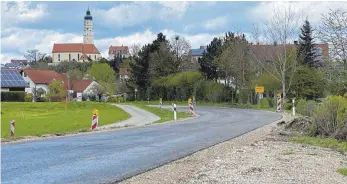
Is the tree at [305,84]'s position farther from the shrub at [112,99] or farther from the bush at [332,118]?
the shrub at [112,99]

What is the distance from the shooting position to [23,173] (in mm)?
9453

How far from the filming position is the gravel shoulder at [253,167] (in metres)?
8.75

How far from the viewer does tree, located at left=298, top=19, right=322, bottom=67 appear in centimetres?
5989

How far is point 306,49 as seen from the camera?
62469mm

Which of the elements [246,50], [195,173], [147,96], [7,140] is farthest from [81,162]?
[147,96]

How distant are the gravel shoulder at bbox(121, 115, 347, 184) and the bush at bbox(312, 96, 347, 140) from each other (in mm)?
3931

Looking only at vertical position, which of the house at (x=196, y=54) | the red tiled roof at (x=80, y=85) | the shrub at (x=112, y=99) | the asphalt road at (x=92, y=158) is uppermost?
the house at (x=196, y=54)

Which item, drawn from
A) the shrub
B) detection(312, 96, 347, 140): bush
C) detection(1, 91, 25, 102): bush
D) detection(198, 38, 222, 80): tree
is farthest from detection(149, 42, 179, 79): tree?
detection(312, 96, 347, 140): bush

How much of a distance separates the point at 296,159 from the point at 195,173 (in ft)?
10.5

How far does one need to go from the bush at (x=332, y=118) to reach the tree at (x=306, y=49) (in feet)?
136

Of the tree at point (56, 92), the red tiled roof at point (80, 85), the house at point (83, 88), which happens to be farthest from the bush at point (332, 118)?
the red tiled roof at point (80, 85)

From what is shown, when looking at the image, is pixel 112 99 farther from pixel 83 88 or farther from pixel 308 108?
pixel 308 108

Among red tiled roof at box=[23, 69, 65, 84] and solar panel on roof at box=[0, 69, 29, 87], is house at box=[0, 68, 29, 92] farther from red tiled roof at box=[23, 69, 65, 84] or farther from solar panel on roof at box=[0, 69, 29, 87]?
red tiled roof at box=[23, 69, 65, 84]

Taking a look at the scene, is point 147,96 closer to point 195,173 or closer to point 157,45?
point 157,45
